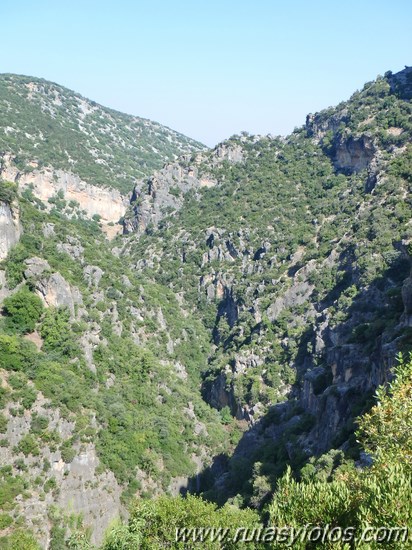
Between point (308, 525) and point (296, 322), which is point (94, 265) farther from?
point (308, 525)

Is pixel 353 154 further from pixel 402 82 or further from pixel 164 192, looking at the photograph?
pixel 164 192

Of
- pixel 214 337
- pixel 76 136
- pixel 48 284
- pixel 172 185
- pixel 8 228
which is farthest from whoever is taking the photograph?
pixel 76 136

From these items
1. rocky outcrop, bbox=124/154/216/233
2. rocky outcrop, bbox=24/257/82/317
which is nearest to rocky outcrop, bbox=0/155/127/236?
rocky outcrop, bbox=124/154/216/233

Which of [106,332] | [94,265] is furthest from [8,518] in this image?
[94,265]

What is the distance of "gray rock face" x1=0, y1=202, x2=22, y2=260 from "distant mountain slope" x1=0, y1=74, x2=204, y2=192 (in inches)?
2502

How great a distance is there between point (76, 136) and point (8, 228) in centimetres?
9504

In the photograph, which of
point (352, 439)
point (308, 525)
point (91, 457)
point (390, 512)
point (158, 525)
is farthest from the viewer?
point (91, 457)

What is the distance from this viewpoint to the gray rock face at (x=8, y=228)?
57.5 meters

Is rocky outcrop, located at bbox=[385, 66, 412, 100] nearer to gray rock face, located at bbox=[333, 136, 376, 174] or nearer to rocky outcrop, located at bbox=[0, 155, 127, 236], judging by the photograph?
gray rock face, located at bbox=[333, 136, 376, 174]

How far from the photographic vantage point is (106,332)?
64312 millimetres

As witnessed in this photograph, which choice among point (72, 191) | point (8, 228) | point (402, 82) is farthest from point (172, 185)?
point (8, 228)

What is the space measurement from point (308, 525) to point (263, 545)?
5.08 metres

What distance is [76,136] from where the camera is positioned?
481 feet

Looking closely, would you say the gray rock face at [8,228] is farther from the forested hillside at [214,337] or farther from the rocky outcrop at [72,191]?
the rocky outcrop at [72,191]
